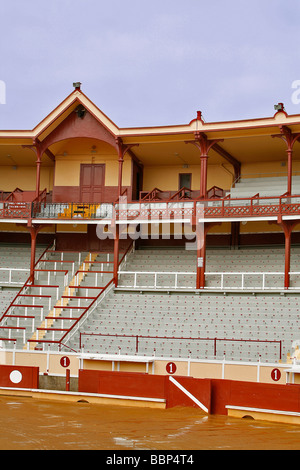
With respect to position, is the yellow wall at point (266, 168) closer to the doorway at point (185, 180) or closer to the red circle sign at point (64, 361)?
the doorway at point (185, 180)

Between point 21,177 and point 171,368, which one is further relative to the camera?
point 21,177

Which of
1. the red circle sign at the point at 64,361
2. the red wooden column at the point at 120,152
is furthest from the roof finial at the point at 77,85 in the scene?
the red circle sign at the point at 64,361

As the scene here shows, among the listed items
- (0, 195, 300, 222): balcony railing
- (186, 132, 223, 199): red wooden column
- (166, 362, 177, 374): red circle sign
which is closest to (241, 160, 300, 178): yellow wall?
(0, 195, 300, 222): balcony railing

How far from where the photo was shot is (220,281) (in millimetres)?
32531

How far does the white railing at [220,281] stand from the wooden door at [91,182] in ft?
20.1

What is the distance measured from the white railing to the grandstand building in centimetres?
9

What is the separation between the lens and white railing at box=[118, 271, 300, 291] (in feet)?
102

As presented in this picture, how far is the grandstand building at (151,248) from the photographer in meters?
26.7

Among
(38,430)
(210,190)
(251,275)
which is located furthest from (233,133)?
(38,430)

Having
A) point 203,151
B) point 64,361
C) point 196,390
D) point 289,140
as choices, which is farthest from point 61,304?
point 289,140

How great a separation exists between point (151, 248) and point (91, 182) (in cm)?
509

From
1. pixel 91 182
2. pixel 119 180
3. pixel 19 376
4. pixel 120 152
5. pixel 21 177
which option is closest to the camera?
pixel 19 376

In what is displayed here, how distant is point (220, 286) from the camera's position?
105ft

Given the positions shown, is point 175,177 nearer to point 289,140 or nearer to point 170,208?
point 170,208
